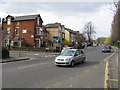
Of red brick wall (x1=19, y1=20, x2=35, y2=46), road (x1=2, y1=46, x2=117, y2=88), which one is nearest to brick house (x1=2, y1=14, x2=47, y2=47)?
red brick wall (x1=19, y1=20, x2=35, y2=46)

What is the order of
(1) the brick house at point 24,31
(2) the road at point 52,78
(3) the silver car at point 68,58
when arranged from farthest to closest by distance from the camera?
1. (1) the brick house at point 24,31
2. (3) the silver car at point 68,58
3. (2) the road at point 52,78

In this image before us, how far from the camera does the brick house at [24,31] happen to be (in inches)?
1890

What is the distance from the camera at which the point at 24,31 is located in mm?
49469

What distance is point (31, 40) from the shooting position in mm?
48156

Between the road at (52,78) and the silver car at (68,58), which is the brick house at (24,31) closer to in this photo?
the silver car at (68,58)

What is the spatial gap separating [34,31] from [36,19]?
3.75 m

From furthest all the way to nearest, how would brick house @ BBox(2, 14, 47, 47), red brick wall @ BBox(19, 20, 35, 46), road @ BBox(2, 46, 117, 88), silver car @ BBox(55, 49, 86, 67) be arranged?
red brick wall @ BBox(19, 20, 35, 46)
brick house @ BBox(2, 14, 47, 47)
silver car @ BBox(55, 49, 86, 67)
road @ BBox(2, 46, 117, 88)

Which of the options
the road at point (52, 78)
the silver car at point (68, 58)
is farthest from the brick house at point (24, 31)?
the road at point (52, 78)

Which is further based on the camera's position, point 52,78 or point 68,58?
point 68,58

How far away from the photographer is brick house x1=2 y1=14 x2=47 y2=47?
4801cm

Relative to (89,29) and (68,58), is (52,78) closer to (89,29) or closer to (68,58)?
(68,58)

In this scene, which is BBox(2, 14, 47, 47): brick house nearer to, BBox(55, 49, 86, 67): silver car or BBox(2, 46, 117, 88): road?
BBox(55, 49, 86, 67): silver car

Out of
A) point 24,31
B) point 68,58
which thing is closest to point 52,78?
point 68,58

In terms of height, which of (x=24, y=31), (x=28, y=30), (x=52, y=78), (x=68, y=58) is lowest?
(x=52, y=78)
